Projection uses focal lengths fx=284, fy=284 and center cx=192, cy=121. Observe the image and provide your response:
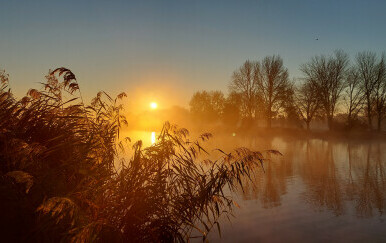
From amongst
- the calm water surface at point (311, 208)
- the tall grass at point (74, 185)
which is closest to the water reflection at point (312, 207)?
the calm water surface at point (311, 208)

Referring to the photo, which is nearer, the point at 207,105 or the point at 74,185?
the point at 74,185

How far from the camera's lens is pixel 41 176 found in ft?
14.7

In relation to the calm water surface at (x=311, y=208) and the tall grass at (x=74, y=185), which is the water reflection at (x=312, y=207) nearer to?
the calm water surface at (x=311, y=208)

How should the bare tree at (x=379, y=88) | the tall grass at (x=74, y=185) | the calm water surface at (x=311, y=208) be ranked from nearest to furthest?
1. the tall grass at (x=74, y=185)
2. the calm water surface at (x=311, y=208)
3. the bare tree at (x=379, y=88)

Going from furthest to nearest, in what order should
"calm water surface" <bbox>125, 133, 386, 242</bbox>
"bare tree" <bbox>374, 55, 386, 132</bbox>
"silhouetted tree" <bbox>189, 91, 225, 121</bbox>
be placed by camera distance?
"silhouetted tree" <bbox>189, 91, 225, 121</bbox> < "bare tree" <bbox>374, 55, 386, 132</bbox> < "calm water surface" <bbox>125, 133, 386, 242</bbox>

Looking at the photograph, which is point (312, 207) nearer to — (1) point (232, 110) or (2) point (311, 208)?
(2) point (311, 208)

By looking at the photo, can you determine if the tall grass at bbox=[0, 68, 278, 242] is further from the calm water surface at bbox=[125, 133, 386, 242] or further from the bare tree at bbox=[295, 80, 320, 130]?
the bare tree at bbox=[295, 80, 320, 130]

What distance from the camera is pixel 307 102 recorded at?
46438 mm

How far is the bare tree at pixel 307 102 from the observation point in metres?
45.7

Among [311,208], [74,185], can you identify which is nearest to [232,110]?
[311,208]

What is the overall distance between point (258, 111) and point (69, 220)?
48.6 m

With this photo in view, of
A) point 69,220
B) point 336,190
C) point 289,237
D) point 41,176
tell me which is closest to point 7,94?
point 41,176

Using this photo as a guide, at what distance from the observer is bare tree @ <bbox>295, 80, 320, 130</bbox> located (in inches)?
1797

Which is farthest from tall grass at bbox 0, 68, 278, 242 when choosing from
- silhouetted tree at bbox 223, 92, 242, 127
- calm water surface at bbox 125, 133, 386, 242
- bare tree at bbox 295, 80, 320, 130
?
silhouetted tree at bbox 223, 92, 242, 127
